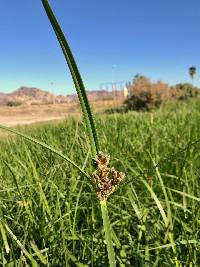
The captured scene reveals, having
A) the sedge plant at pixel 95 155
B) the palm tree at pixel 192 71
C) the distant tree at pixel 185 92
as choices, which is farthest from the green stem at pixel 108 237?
the palm tree at pixel 192 71

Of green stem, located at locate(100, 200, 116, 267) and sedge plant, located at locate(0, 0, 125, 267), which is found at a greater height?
sedge plant, located at locate(0, 0, 125, 267)

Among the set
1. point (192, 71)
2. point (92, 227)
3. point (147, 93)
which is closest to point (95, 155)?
point (92, 227)

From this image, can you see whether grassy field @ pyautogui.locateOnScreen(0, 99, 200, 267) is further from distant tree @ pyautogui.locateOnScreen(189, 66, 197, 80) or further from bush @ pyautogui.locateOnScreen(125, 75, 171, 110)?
distant tree @ pyautogui.locateOnScreen(189, 66, 197, 80)

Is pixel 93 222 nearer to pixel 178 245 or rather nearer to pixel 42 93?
pixel 178 245

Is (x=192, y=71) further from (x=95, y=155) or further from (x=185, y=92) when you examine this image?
(x=95, y=155)

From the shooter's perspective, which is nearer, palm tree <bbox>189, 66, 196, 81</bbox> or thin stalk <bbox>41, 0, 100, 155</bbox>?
thin stalk <bbox>41, 0, 100, 155</bbox>

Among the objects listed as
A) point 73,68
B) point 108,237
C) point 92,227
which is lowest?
point 92,227

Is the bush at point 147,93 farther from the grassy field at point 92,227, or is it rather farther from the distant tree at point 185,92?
the grassy field at point 92,227

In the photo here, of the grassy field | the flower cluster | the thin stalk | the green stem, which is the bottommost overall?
the grassy field

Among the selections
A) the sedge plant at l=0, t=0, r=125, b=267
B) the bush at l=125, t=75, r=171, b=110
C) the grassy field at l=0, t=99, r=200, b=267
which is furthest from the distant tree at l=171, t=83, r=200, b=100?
the sedge plant at l=0, t=0, r=125, b=267

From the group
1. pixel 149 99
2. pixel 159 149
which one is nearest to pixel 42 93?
Result: pixel 149 99

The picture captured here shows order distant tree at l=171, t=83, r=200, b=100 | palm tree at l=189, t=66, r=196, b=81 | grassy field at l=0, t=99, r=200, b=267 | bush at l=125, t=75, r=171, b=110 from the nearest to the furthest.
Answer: grassy field at l=0, t=99, r=200, b=267
distant tree at l=171, t=83, r=200, b=100
bush at l=125, t=75, r=171, b=110
palm tree at l=189, t=66, r=196, b=81
